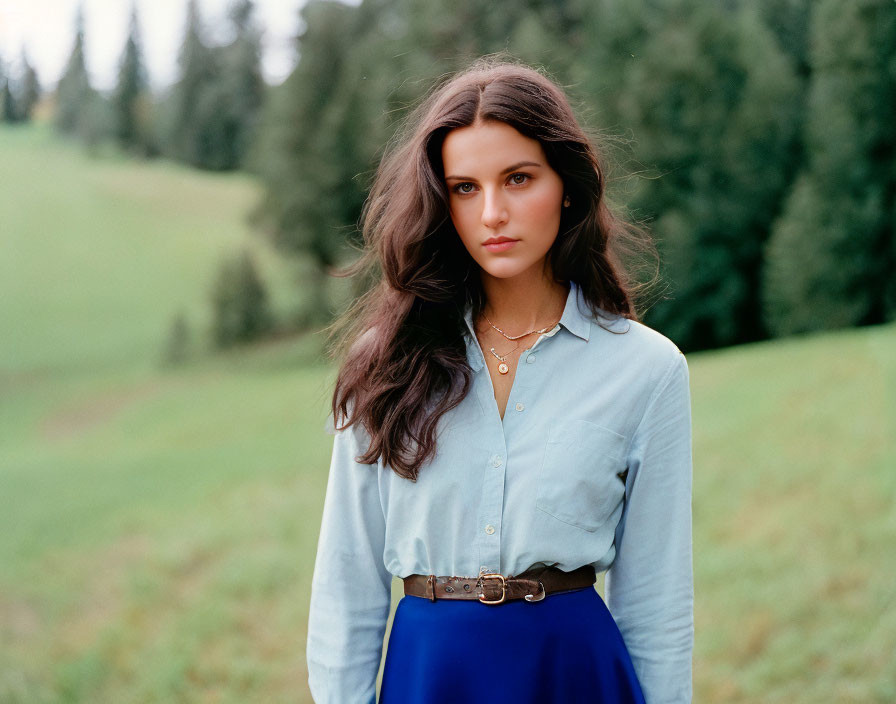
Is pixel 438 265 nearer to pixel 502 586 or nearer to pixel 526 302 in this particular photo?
pixel 526 302

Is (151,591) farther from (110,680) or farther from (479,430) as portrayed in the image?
(479,430)

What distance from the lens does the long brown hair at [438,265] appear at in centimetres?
160

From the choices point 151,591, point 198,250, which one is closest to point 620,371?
point 151,591

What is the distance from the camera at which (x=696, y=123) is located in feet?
38.0

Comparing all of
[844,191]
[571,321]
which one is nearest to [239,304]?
[844,191]

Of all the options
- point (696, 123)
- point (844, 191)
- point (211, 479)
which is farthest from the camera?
point (696, 123)

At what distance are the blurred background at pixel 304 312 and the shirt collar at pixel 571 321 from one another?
3.25 m

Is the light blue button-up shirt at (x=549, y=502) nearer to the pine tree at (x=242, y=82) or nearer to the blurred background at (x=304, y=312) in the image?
the blurred background at (x=304, y=312)

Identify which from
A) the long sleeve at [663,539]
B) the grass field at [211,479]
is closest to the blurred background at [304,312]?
the grass field at [211,479]

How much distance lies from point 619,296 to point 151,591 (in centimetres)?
507

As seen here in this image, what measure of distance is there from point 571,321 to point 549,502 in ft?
1.06

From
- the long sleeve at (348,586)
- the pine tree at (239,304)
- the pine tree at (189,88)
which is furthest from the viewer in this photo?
the pine tree at (239,304)

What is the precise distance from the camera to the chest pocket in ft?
5.10

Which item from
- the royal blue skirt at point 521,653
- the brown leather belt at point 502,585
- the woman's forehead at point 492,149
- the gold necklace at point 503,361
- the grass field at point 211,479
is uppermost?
the woman's forehead at point 492,149
